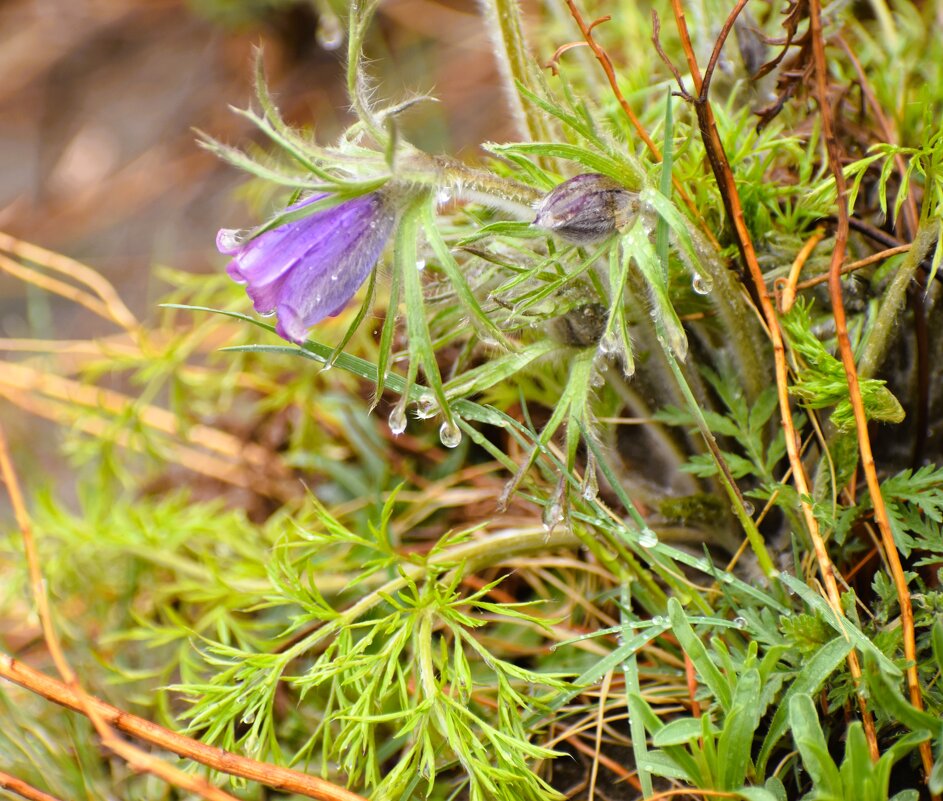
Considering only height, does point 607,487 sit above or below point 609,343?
below

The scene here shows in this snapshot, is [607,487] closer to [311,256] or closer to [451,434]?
[451,434]

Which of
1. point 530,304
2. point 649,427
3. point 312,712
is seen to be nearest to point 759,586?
point 649,427

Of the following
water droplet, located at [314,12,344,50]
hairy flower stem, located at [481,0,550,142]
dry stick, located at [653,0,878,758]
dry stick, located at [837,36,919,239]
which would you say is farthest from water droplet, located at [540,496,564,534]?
water droplet, located at [314,12,344,50]

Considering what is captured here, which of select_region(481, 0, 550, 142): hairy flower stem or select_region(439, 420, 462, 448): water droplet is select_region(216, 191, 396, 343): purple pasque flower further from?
select_region(481, 0, 550, 142): hairy flower stem

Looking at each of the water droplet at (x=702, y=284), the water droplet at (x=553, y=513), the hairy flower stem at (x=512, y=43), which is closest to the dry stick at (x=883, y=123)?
the water droplet at (x=702, y=284)

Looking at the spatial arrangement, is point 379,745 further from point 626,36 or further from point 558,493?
point 626,36

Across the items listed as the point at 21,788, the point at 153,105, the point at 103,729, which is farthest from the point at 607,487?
the point at 153,105

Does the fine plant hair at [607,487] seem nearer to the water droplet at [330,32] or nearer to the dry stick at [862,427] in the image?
the dry stick at [862,427]
